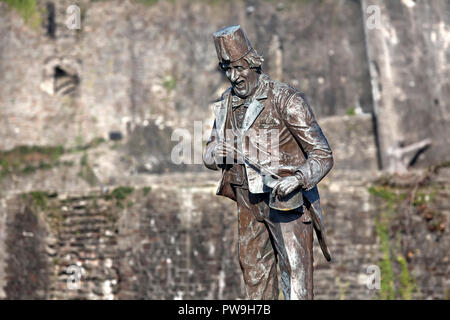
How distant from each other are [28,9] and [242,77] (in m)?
23.6

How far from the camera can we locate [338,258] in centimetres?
1492

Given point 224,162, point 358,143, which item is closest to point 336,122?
point 358,143

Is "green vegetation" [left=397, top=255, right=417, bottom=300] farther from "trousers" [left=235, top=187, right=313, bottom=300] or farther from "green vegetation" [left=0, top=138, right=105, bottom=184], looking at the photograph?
"green vegetation" [left=0, top=138, right=105, bottom=184]

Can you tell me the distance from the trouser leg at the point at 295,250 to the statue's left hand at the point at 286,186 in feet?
1.02

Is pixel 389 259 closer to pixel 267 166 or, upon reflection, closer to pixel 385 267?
pixel 385 267

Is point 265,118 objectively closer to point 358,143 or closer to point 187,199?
point 187,199

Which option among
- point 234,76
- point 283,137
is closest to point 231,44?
point 234,76

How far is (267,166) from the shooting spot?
6.20 meters

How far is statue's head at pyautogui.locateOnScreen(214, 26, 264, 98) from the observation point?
6262 millimetres

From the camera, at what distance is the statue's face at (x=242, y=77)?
6.33 m

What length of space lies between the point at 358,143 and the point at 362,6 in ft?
12.8

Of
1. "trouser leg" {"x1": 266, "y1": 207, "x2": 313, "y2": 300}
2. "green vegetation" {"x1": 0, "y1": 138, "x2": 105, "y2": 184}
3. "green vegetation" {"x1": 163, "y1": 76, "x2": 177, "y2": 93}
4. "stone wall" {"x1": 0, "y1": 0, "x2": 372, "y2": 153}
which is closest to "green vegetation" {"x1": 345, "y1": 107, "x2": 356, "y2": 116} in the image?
"stone wall" {"x1": 0, "y1": 0, "x2": 372, "y2": 153}

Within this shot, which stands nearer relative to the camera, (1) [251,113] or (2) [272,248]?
(1) [251,113]

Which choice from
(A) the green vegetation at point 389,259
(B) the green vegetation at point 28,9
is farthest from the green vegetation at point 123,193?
(B) the green vegetation at point 28,9
